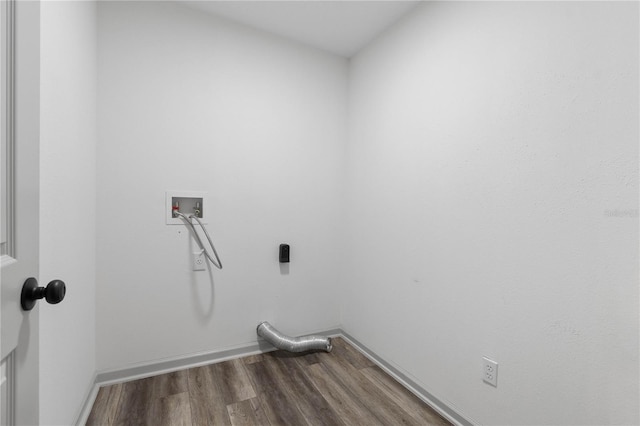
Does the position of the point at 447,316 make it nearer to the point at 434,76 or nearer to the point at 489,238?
the point at 489,238

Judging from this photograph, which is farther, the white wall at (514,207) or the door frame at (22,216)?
the white wall at (514,207)

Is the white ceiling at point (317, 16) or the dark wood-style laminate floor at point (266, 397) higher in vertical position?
the white ceiling at point (317, 16)

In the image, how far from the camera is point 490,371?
4.28 ft

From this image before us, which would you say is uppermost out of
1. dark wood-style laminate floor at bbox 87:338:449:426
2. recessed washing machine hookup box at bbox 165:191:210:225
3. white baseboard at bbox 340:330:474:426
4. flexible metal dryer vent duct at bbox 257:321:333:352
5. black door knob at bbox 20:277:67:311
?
recessed washing machine hookup box at bbox 165:191:210:225

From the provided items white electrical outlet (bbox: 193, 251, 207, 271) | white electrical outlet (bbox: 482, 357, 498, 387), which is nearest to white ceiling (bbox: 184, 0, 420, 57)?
white electrical outlet (bbox: 193, 251, 207, 271)

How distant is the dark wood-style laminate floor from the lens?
1.43 metres

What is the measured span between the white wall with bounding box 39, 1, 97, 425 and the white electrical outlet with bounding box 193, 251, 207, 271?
0.53 meters

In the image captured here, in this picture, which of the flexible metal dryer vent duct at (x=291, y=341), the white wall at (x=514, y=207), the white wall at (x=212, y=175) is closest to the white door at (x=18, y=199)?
the white wall at (x=212, y=175)

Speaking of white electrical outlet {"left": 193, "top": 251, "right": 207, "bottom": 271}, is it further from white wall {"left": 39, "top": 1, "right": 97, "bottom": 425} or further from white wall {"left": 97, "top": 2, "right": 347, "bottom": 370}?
white wall {"left": 39, "top": 1, "right": 97, "bottom": 425}

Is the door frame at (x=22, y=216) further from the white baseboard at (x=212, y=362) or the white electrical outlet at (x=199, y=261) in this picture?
the white electrical outlet at (x=199, y=261)

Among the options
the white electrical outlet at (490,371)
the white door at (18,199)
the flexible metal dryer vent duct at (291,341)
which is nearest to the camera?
the white door at (18,199)

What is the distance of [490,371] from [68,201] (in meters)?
1.99

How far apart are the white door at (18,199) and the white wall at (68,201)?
0.43 metres

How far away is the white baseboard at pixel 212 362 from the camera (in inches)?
57.9
